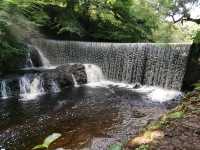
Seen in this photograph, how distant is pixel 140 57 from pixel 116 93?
2904 millimetres

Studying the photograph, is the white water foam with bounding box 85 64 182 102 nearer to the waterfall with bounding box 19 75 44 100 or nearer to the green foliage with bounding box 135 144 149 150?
the waterfall with bounding box 19 75 44 100

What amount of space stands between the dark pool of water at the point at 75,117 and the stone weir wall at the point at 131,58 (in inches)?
82.3

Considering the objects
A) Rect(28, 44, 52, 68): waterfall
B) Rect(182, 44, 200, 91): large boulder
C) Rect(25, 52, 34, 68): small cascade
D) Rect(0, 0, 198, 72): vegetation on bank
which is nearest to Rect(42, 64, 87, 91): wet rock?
Rect(25, 52, 34, 68): small cascade

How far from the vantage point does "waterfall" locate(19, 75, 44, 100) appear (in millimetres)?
11039

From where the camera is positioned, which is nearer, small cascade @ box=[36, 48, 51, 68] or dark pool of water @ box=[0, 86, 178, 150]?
dark pool of water @ box=[0, 86, 178, 150]

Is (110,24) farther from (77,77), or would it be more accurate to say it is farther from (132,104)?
(132,104)

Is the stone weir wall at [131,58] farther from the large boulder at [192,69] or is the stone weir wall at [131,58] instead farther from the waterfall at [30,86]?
the waterfall at [30,86]

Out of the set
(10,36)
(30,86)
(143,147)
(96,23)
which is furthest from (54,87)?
(143,147)

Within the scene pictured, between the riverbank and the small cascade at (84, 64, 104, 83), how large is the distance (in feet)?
28.6

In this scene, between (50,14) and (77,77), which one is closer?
(77,77)

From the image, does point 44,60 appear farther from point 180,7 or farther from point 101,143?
point 101,143

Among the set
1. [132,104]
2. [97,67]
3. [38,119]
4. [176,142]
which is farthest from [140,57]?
[176,142]

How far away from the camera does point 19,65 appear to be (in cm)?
1362

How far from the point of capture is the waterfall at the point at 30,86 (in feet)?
36.2
